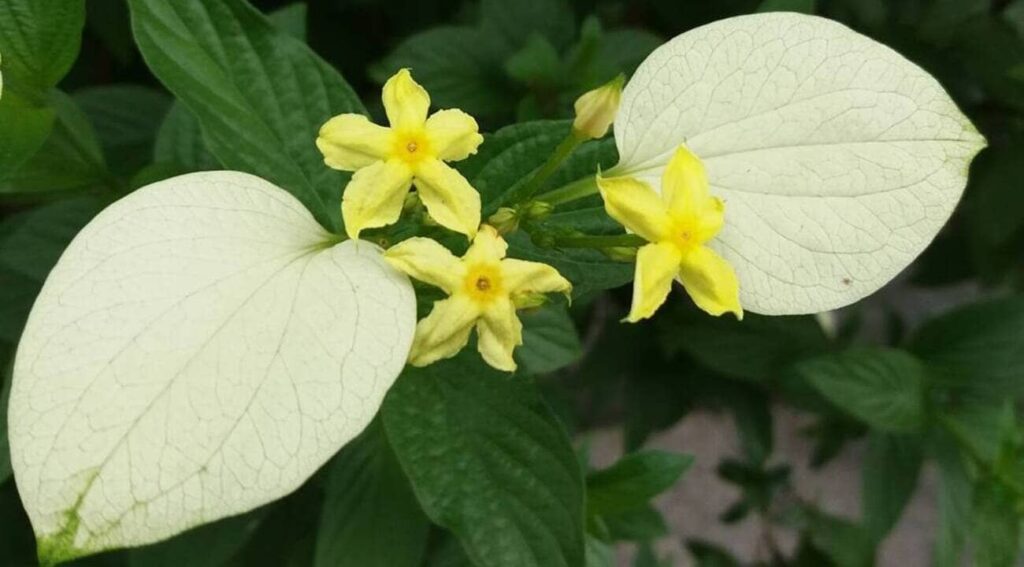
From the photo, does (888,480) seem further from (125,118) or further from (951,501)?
(125,118)

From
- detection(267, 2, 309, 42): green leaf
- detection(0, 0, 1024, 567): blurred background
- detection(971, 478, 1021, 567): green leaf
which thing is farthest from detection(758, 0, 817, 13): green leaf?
detection(971, 478, 1021, 567): green leaf

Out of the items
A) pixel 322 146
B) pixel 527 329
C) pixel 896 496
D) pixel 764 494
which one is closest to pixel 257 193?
pixel 322 146

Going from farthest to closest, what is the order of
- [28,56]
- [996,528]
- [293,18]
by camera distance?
[996,528] → [293,18] → [28,56]

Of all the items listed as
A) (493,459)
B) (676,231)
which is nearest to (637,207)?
(676,231)

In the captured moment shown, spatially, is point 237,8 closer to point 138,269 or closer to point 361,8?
point 138,269

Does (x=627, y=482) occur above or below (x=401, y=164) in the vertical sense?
below

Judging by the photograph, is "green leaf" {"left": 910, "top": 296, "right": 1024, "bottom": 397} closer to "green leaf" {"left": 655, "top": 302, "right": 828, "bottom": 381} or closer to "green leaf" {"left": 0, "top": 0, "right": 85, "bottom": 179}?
"green leaf" {"left": 655, "top": 302, "right": 828, "bottom": 381}

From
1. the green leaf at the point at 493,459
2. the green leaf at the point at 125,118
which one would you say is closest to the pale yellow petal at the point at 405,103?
the green leaf at the point at 493,459
